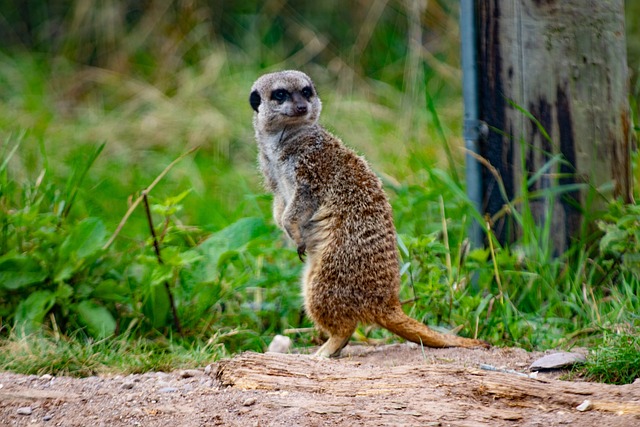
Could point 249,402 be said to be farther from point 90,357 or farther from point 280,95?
point 280,95

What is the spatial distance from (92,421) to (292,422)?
563 millimetres

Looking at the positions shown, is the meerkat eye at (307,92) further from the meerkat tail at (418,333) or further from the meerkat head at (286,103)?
the meerkat tail at (418,333)

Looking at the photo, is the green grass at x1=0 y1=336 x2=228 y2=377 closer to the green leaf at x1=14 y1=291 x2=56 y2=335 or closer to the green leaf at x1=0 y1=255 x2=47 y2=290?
the green leaf at x1=14 y1=291 x2=56 y2=335

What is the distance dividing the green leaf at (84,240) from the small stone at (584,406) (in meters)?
2.04

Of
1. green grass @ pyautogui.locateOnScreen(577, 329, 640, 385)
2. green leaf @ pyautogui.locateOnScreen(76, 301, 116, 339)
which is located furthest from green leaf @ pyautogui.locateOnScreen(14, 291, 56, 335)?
green grass @ pyautogui.locateOnScreen(577, 329, 640, 385)

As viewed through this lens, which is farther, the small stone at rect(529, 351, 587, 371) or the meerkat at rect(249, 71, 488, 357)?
the meerkat at rect(249, 71, 488, 357)

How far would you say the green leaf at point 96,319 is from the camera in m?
3.38

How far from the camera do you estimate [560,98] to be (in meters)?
3.73

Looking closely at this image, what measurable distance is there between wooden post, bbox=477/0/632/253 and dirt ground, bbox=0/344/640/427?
126 cm

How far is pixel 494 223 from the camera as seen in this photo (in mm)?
3963

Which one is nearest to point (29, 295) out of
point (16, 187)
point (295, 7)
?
point (16, 187)

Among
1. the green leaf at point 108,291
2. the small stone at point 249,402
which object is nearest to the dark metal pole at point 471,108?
the green leaf at point 108,291

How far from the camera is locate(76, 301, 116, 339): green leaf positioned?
3375 mm

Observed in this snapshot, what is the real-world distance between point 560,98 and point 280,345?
1.62 m
